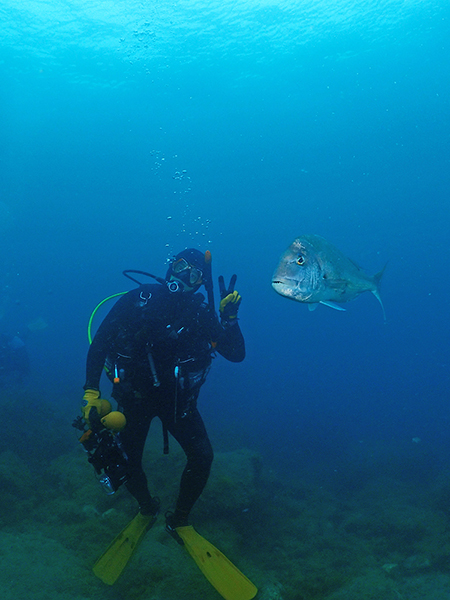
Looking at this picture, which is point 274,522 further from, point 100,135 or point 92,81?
point 100,135

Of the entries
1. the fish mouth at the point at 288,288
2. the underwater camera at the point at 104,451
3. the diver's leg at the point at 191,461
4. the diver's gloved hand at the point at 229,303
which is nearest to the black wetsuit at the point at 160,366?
the diver's leg at the point at 191,461

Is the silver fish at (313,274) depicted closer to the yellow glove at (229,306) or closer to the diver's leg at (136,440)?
the yellow glove at (229,306)

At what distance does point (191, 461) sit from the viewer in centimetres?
362

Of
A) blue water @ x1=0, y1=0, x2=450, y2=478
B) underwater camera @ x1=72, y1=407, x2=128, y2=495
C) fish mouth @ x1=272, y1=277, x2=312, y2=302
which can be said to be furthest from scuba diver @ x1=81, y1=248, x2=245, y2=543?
blue water @ x1=0, y1=0, x2=450, y2=478

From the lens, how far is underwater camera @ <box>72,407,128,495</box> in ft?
10.0

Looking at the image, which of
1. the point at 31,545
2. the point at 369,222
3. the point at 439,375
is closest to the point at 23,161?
the point at 31,545

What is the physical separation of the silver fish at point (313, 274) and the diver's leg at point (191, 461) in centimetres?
211

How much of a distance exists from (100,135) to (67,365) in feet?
142

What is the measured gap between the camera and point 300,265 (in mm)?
2068

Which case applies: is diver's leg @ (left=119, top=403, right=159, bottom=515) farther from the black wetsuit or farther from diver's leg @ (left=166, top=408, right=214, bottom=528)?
diver's leg @ (left=166, top=408, right=214, bottom=528)

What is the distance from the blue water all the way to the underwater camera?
918 cm

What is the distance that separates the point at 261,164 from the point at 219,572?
7253 centimetres

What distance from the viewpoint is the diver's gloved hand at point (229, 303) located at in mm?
3801

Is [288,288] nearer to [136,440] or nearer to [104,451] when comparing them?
[104,451]
